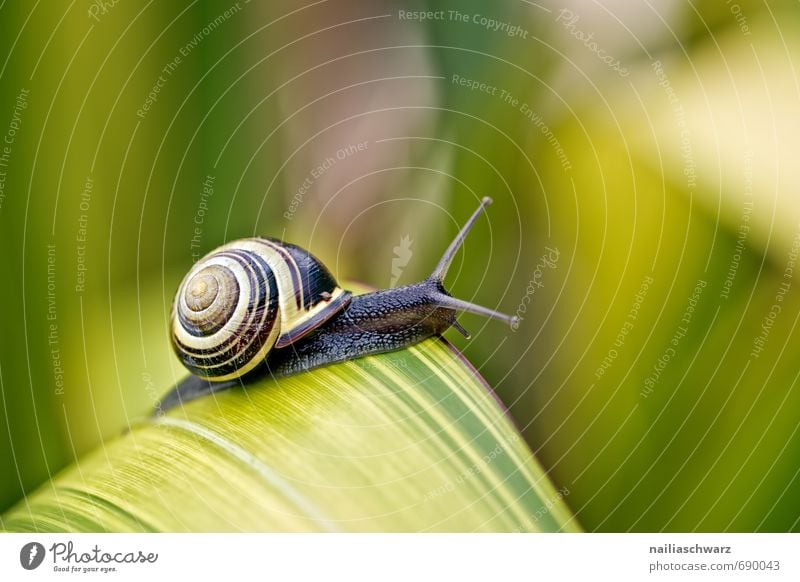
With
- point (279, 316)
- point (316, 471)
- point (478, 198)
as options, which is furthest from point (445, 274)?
point (316, 471)

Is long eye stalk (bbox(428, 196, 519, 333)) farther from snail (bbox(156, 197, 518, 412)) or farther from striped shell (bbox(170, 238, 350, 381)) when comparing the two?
striped shell (bbox(170, 238, 350, 381))

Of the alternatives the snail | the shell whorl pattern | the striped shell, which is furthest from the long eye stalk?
the shell whorl pattern

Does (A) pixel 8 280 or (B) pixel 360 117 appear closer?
(A) pixel 8 280

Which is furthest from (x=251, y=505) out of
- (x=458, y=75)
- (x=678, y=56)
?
(x=678, y=56)

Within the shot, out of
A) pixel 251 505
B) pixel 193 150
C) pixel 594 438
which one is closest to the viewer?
pixel 251 505

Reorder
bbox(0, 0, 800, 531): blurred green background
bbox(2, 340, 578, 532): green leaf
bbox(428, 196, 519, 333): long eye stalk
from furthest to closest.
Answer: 1. bbox(428, 196, 519, 333): long eye stalk
2. bbox(0, 0, 800, 531): blurred green background
3. bbox(2, 340, 578, 532): green leaf
